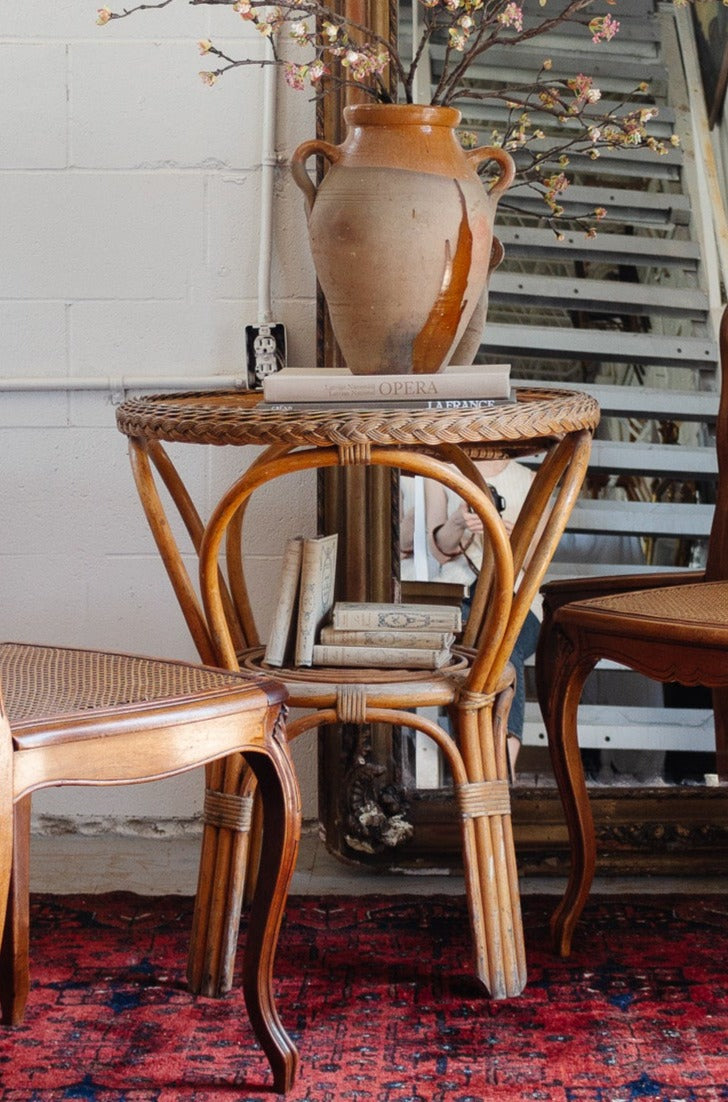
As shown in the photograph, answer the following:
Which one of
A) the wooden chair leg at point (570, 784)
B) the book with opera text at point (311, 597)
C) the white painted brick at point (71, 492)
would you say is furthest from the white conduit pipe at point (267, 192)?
the wooden chair leg at point (570, 784)

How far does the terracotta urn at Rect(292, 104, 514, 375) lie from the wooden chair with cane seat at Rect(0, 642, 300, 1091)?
527 mm

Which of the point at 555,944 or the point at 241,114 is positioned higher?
the point at 241,114

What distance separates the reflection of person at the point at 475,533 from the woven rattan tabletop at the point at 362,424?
55 cm

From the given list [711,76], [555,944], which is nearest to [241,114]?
[711,76]

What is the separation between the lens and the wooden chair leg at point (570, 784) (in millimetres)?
1942

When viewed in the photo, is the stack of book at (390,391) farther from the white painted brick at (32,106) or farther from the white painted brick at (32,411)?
the white painted brick at (32,106)

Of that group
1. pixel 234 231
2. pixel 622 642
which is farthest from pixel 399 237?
pixel 234 231

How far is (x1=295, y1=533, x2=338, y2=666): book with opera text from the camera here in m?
1.90

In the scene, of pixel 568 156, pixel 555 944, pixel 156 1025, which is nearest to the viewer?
pixel 156 1025

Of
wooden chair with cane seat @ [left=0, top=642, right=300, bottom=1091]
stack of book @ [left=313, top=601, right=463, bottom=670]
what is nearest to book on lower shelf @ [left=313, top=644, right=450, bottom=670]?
stack of book @ [left=313, top=601, right=463, bottom=670]

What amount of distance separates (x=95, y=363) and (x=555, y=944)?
1.29 metres

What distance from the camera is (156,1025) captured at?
5.61 feet

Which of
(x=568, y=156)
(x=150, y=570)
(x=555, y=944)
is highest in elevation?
(x=568, y=156)

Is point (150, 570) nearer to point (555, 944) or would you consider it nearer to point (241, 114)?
point (241, 114)
